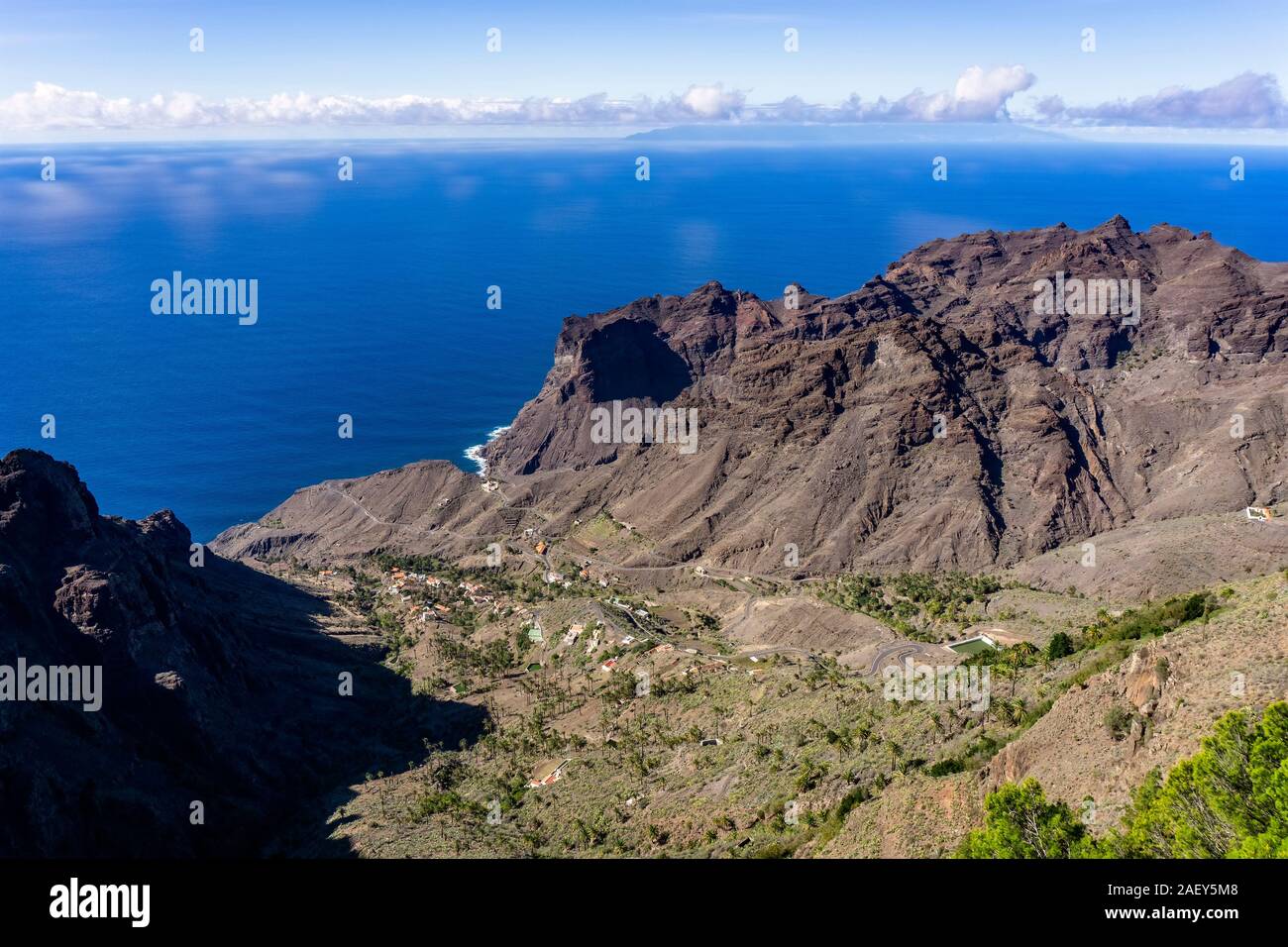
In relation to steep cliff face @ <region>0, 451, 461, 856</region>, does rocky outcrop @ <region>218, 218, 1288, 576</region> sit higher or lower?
higher

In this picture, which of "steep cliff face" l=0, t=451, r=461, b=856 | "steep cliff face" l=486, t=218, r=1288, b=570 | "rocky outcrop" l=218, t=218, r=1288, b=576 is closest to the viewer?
"steep cliff face" l=0, t=451, r=461, b=856

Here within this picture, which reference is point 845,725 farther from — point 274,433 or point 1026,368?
point 274,433

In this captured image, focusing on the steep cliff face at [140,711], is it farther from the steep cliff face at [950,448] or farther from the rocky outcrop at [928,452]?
the steep cliff face at [950,448]

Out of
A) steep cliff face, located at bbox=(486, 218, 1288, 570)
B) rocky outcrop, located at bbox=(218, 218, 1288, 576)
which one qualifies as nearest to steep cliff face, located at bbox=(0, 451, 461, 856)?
rocky outcrop, located at bbox=(218, 218, 1288, 576)

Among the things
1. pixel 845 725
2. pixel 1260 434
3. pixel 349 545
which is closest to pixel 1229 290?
pixel 1260 434

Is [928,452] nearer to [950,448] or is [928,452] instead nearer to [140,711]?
[950,448]

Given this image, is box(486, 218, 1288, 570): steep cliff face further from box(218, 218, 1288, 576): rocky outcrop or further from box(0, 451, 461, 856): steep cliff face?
box(0, 451, 461, 856): steep cliff face

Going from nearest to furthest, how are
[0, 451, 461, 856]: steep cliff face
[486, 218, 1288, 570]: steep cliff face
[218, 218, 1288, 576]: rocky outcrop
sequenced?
[0, 451, 461, 856]: steep cliff face
[486, 218, 1288, 570]: steep cliff face
[218, 218, 1288, 576]: rocky outcrop

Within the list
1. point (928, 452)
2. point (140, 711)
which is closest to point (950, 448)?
point (928, 452)

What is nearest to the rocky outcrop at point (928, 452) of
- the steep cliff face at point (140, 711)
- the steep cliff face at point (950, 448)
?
the steep cliff face at point (950, 448)
